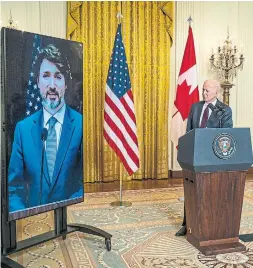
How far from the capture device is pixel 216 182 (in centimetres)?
328

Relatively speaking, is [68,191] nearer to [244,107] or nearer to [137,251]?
[137,251]

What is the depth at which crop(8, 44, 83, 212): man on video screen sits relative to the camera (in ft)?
9.06

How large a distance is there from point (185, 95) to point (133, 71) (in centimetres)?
158

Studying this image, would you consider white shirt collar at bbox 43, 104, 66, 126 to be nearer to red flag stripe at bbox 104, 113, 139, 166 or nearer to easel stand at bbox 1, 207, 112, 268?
easel stand at bbox 1, 207, 112, 268

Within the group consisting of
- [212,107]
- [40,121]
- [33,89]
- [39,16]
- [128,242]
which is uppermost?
[39,16]

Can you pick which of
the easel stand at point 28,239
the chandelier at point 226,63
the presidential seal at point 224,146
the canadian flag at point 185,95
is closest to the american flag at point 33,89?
the easel stand at point 28,239

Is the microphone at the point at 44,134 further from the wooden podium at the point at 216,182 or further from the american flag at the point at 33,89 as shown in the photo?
the wooden podium at the point at 216,182

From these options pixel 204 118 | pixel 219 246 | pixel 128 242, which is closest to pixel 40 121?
pixel 128 242

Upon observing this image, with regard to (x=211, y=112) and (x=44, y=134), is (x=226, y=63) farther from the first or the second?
(x=44, y=134)

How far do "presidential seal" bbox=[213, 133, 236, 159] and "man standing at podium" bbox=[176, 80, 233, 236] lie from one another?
1.08 ft

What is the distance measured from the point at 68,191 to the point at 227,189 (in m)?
1.40

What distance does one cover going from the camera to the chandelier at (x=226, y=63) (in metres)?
7.01

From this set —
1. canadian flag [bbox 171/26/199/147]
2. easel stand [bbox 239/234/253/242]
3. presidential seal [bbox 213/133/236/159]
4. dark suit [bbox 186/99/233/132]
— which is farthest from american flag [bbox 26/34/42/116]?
canadian flag [bbox 171/26/199/147]

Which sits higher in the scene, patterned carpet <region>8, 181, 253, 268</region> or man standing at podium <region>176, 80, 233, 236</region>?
man standing at podium <region>176, 80, 233, 236</region>
